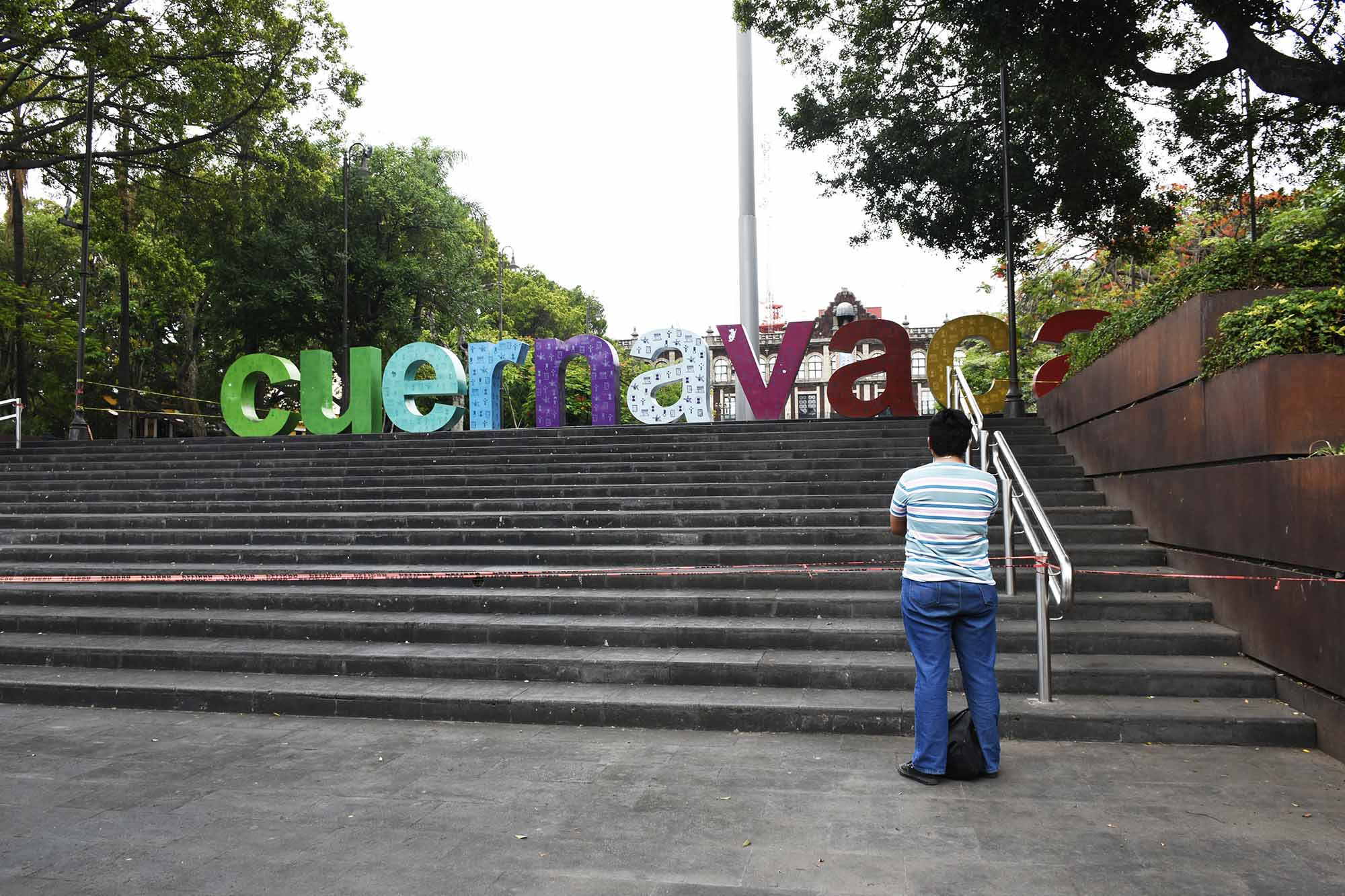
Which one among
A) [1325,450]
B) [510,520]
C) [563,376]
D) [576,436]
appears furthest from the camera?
[563,376]

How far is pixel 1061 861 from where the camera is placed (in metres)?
3.57

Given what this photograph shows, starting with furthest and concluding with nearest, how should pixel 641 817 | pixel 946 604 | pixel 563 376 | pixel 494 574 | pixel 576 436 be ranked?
pixel 563 376
pixel 576 436
pixel 494 574
pixel 946 604
pixel 641 817

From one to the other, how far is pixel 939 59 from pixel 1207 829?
15789mm

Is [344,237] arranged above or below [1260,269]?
above

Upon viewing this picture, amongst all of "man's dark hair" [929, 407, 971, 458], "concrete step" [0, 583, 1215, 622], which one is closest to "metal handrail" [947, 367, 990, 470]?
"concrete step" [0, 583, 1215, 622]

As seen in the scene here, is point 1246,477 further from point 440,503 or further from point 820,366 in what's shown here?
point 820,366

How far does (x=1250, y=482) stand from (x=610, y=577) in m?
4.86

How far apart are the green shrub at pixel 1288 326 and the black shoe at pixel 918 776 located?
352cm

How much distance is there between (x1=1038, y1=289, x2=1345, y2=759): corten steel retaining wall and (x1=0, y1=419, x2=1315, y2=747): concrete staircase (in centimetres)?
25

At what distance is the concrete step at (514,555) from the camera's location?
328 inches

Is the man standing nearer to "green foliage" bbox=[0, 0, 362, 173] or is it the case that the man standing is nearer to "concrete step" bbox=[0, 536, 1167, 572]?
"concrete step" bbox=[0, 536, 1167, 572]

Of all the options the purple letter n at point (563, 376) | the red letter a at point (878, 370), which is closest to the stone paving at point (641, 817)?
the red letter a at point (878, 370)

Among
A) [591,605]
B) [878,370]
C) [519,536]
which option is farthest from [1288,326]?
[878,370]

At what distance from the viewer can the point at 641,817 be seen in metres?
4.19
